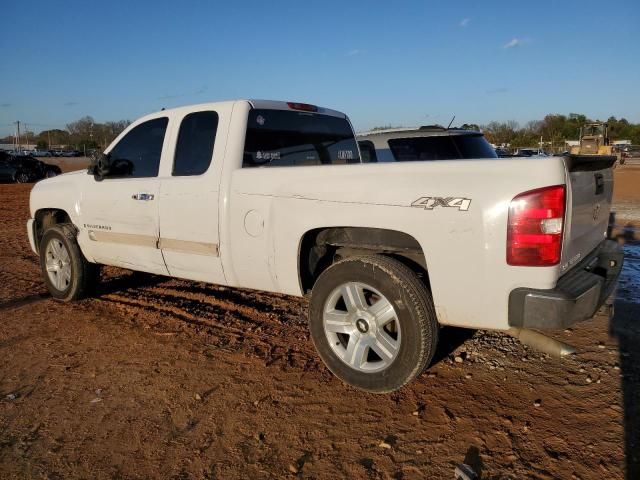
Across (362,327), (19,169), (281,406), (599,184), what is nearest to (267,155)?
(362,327)

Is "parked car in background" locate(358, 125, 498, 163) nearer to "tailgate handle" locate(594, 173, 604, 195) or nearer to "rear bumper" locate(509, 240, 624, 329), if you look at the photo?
"tailgate handle" locate(594, 173, 604, 195)

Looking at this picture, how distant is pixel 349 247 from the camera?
12.5ft

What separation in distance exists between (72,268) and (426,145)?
4.78 meters

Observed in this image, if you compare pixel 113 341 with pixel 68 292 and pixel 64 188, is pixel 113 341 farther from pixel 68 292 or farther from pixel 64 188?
pixel 64 188

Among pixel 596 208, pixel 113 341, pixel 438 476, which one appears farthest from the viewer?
pixel 113 341

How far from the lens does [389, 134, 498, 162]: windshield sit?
725 cm

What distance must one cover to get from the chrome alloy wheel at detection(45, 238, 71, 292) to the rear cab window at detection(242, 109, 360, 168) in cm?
272

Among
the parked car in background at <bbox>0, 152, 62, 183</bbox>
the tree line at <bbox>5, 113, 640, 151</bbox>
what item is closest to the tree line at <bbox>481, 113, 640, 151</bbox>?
→ the tree line at <bbox>5, 113, 640, 151</bbox>

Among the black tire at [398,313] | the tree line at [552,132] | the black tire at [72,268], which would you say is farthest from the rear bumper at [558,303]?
the tree line at [552,132]

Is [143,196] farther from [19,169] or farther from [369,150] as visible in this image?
[19,169]

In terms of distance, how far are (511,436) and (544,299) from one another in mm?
827

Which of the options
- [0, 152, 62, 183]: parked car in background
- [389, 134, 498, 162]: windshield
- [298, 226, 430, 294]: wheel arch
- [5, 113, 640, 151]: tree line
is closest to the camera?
[298, 226, 430, 294]: wheel arch

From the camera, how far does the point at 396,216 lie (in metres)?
3.25

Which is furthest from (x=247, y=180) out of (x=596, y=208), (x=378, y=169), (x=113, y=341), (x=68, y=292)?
(x=68, y=292)
